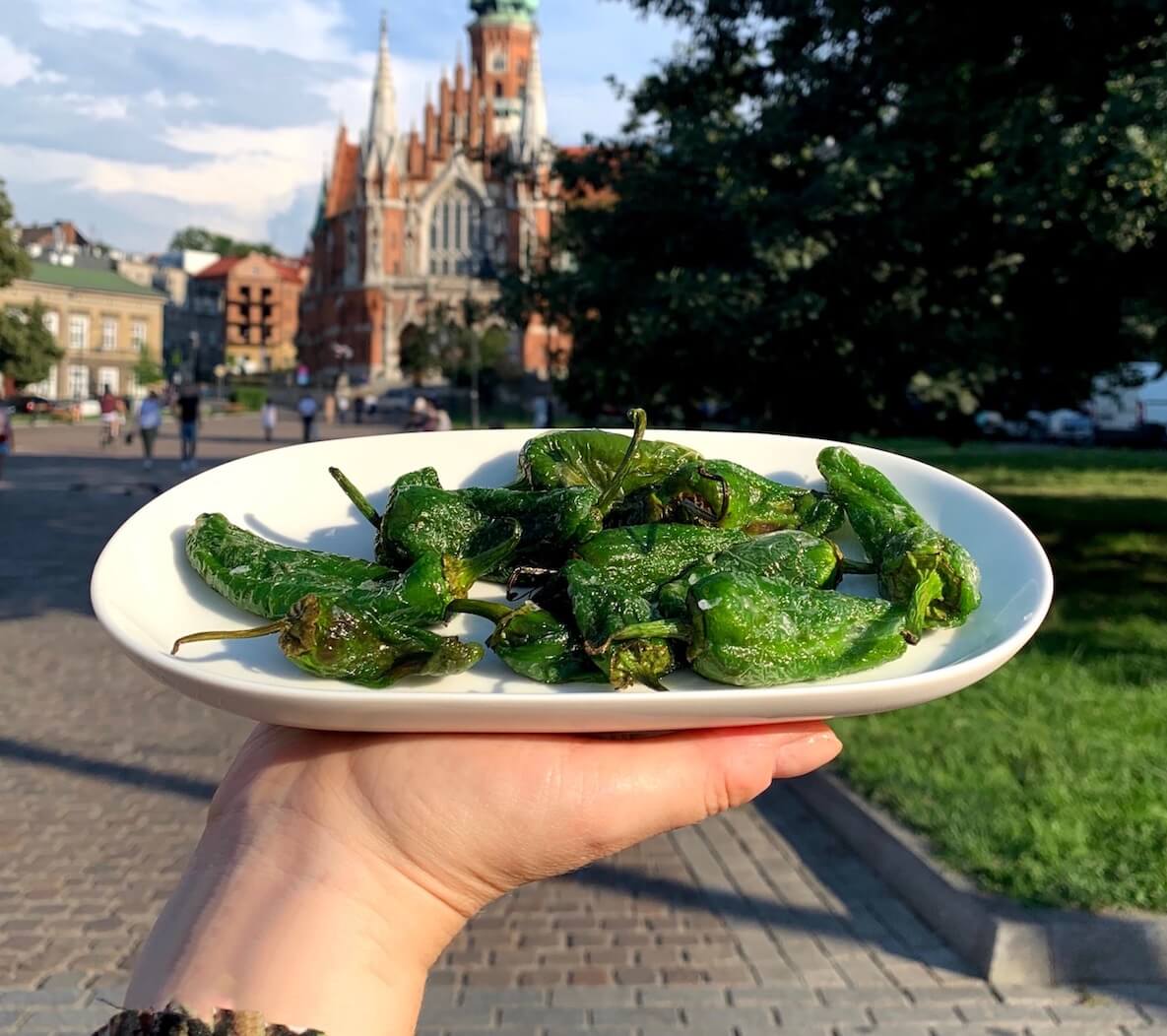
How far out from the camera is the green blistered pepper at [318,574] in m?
2.41

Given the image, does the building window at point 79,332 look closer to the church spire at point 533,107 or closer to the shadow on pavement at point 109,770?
the church spire at point 533,107

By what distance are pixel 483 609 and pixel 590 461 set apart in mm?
784

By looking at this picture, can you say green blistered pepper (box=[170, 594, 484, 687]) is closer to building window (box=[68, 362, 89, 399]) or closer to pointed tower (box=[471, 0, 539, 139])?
building window (box=[68, 362, 89, 399])

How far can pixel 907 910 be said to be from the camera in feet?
17.5

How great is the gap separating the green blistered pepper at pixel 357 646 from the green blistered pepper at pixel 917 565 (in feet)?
3.24

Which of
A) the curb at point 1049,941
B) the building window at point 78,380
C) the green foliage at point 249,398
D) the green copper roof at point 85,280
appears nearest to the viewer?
the curb at point 1049,941

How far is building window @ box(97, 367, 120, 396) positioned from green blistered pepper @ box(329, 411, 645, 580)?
98780mm

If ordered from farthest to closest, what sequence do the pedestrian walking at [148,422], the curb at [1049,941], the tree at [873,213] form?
the pedestrian walking at [148,422], the tree at [873,213], the curb at [1049,941]

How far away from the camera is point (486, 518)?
284 centimetres

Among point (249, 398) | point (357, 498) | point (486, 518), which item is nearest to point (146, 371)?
point (249, 398)

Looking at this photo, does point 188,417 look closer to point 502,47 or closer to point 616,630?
point 616,630

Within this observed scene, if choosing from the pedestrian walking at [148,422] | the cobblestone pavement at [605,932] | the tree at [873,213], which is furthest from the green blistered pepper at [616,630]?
the pedestrian walking at [148,422]

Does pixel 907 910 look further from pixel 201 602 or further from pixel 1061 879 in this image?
pixel 201 602

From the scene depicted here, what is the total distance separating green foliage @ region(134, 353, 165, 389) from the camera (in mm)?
90562
